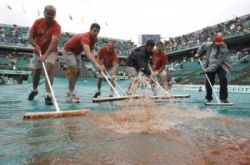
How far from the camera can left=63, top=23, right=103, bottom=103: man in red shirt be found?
823cm

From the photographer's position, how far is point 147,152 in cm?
293

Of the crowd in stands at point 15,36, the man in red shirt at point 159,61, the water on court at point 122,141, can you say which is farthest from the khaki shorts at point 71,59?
the crowd in stands at point 15,36

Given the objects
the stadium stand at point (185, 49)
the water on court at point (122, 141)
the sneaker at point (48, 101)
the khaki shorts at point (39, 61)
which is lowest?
the water on court at point (122, 141)

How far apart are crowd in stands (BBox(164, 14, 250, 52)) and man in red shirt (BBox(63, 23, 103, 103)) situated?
2950 centimetres

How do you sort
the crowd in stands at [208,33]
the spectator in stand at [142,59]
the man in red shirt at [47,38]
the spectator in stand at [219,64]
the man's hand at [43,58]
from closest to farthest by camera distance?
the man's hand at [43,58]
the man in red shirt at [47,38]
the spectator in stand at [219,64]
the spectator in stand at [142,59]
the crowd in stands at [208,33]

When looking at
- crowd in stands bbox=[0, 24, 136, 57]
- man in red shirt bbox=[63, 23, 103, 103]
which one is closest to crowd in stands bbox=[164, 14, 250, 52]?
crowd in stands bbox=[0, 24, 136, 57]

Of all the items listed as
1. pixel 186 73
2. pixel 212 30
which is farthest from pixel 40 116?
pixel 212 30

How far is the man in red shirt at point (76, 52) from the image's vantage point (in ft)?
27.0

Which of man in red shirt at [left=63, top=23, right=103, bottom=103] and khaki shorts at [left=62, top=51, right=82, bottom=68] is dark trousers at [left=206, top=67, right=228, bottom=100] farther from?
khaki shorts at [left=62, top=51, right=82, bottom=68]

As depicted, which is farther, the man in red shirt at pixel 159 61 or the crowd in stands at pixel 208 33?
the crowd in stands at pixel 208 33

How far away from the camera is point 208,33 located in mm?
44531

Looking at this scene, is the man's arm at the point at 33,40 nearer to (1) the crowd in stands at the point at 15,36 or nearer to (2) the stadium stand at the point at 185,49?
(2) the stadium stand at the point at 185,49

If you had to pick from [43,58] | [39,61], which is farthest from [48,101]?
[39,61]

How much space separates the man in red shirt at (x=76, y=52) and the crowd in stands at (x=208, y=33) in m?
29.5
